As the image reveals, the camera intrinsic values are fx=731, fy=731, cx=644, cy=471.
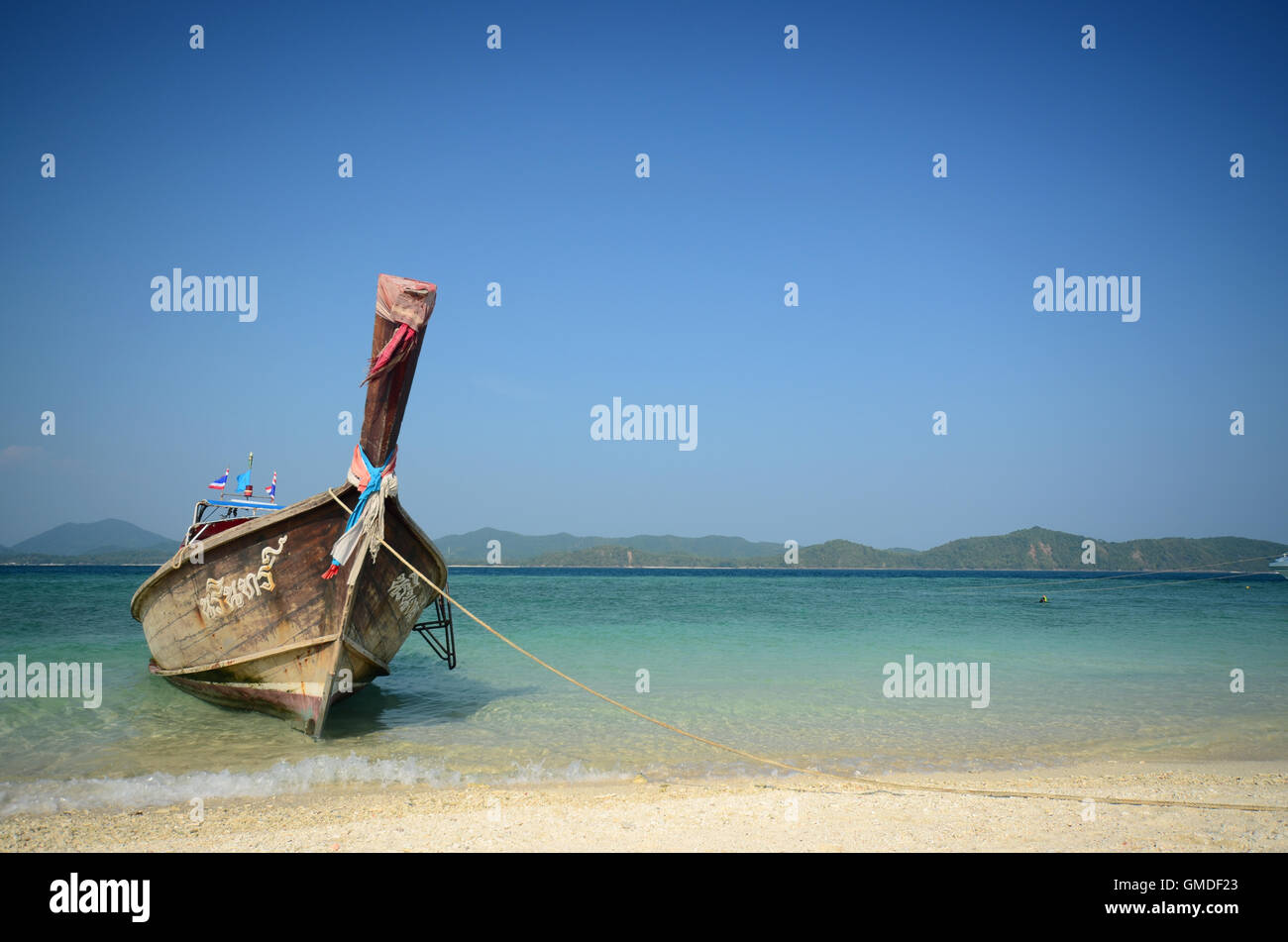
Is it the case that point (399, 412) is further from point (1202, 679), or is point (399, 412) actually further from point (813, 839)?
point (1202, 679)

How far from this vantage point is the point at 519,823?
573 centimetres

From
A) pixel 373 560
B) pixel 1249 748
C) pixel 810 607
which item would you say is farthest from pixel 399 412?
pixel 810 607

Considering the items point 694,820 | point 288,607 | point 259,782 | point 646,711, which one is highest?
point 288,607

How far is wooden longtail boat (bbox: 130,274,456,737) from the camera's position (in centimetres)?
857

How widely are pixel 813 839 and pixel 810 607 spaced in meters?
28.9

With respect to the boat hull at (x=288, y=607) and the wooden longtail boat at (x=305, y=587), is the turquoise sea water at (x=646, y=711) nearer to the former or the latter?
the boat hull at (x=288, y=607)

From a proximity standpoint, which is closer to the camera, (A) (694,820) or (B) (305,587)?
(A) (694,820)

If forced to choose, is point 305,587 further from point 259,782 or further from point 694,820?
point 694,820

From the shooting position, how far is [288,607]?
8.81 metres

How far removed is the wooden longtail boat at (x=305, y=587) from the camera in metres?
8.57

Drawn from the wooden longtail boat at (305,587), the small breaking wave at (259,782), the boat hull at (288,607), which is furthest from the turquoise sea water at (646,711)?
the wooden longtail boat at (305,587)

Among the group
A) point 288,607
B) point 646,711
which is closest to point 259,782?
point 288,607

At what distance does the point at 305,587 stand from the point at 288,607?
13.1 inches

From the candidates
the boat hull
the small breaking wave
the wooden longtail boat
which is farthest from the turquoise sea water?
the wooden longtail boat
